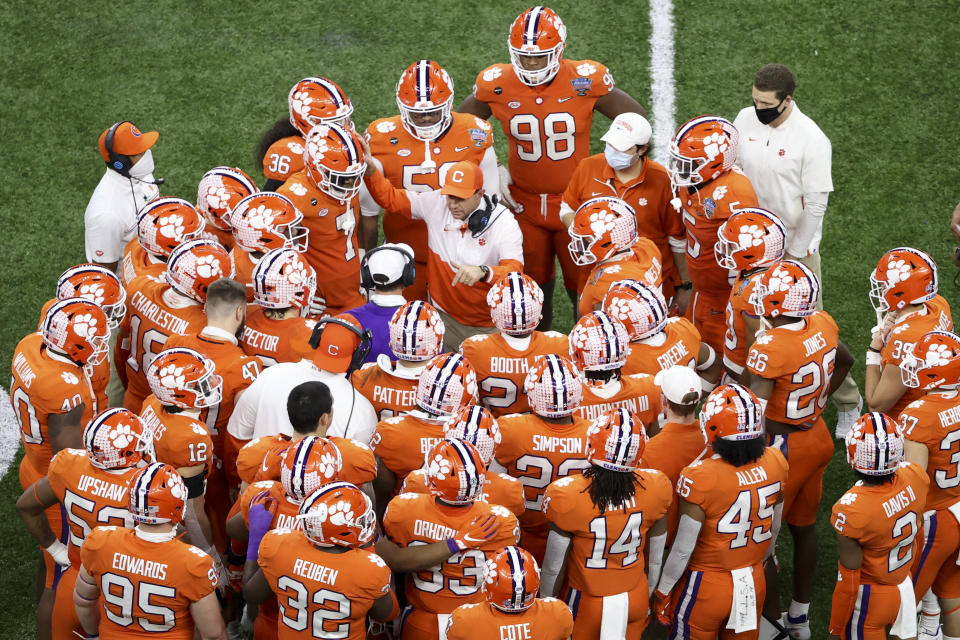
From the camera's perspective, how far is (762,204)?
7.21 meters

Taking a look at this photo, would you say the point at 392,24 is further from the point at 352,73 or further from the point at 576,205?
the point at 576,205

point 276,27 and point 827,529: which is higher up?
point 276,27

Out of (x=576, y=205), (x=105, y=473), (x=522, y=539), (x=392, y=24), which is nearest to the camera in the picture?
(x=105, y=473)

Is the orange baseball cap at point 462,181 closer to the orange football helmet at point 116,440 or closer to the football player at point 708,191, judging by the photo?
the football player at point 708,191

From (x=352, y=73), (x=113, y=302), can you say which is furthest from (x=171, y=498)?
(x=352, y=73)

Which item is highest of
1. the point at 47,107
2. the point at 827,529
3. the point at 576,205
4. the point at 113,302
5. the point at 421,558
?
the point at 47,107

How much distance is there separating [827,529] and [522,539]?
7.35ft

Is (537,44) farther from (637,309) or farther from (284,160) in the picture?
(637,309)

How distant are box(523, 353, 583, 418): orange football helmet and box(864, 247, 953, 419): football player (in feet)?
5.91

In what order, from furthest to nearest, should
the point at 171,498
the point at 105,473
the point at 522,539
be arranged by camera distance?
the point at 522,539 → the point at 105,473 → the point at 171,498

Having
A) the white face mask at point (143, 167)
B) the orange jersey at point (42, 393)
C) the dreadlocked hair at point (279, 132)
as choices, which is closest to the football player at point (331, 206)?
the dreadlocked hair at point (279, 132)

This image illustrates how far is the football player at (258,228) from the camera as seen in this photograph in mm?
6129

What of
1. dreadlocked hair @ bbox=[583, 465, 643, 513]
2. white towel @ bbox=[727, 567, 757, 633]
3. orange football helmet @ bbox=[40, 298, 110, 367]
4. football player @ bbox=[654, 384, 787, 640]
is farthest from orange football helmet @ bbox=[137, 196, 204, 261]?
white towel @ bbox=[727, 567, 757, 633]

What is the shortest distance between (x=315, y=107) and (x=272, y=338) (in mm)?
1801
